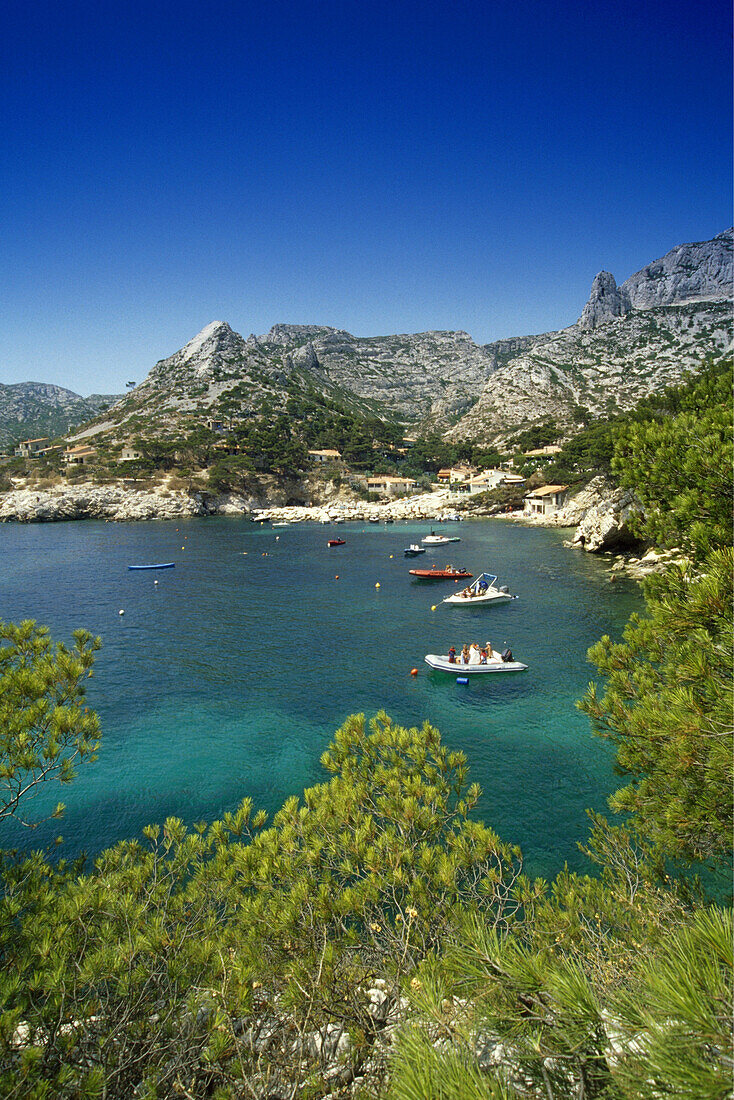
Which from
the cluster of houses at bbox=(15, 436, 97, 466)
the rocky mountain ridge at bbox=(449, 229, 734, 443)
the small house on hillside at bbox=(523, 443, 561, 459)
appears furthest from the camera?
the rocky mountain ridge at bbox=(449, 229, 734, 443)

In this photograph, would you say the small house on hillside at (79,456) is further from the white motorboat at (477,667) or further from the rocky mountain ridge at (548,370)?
the white motorboat at (477,667)

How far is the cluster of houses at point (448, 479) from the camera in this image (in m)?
69.9

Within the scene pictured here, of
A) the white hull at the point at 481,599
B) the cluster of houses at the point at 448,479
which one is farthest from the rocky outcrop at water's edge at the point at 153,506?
the white hull at the point at 481,599

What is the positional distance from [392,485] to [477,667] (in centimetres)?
7035

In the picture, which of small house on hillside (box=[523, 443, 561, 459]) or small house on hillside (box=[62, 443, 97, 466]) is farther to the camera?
small house on hillside (box=[62, 443, 97, 466])

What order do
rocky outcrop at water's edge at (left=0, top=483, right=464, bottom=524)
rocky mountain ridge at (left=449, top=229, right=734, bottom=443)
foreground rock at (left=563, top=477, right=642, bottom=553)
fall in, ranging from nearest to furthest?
foreground rock at (left=563, top=477, right=642, bottom=553)
rocky outcrop at water's edge at (left=0, top=483, right=464, bottom=524)
rocky mountain ridge at (left=449, top=229, right=734, bottom=443)

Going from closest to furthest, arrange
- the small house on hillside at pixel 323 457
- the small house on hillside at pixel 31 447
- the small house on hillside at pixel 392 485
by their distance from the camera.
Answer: the small house on hillside at pixel 392 485, the small house on hillside at pixel 323 457, the small house on hillside at pixel 31 447

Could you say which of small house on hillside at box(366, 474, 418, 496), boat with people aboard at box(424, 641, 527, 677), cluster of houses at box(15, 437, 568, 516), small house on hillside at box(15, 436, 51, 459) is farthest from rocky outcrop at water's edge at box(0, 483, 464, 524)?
boat with people aboard at box(424, 641, 527, 677)

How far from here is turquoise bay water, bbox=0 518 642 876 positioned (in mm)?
13609

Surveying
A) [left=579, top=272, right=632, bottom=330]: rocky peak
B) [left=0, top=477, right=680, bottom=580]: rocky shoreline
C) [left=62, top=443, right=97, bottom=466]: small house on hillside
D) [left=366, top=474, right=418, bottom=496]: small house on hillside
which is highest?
[left=579, top=272, right=632, bottom=330]: rocky peak

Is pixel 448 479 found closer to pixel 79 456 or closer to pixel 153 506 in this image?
pixel 153 506

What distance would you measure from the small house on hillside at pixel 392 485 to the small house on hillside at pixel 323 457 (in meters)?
9.78

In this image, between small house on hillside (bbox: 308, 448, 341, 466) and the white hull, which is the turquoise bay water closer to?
the white hull

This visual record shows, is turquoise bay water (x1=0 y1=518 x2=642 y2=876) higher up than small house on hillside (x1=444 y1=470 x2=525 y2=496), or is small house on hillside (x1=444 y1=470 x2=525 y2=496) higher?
small house on hillside (x1=444 y1=470 x2=525 y2=496)
